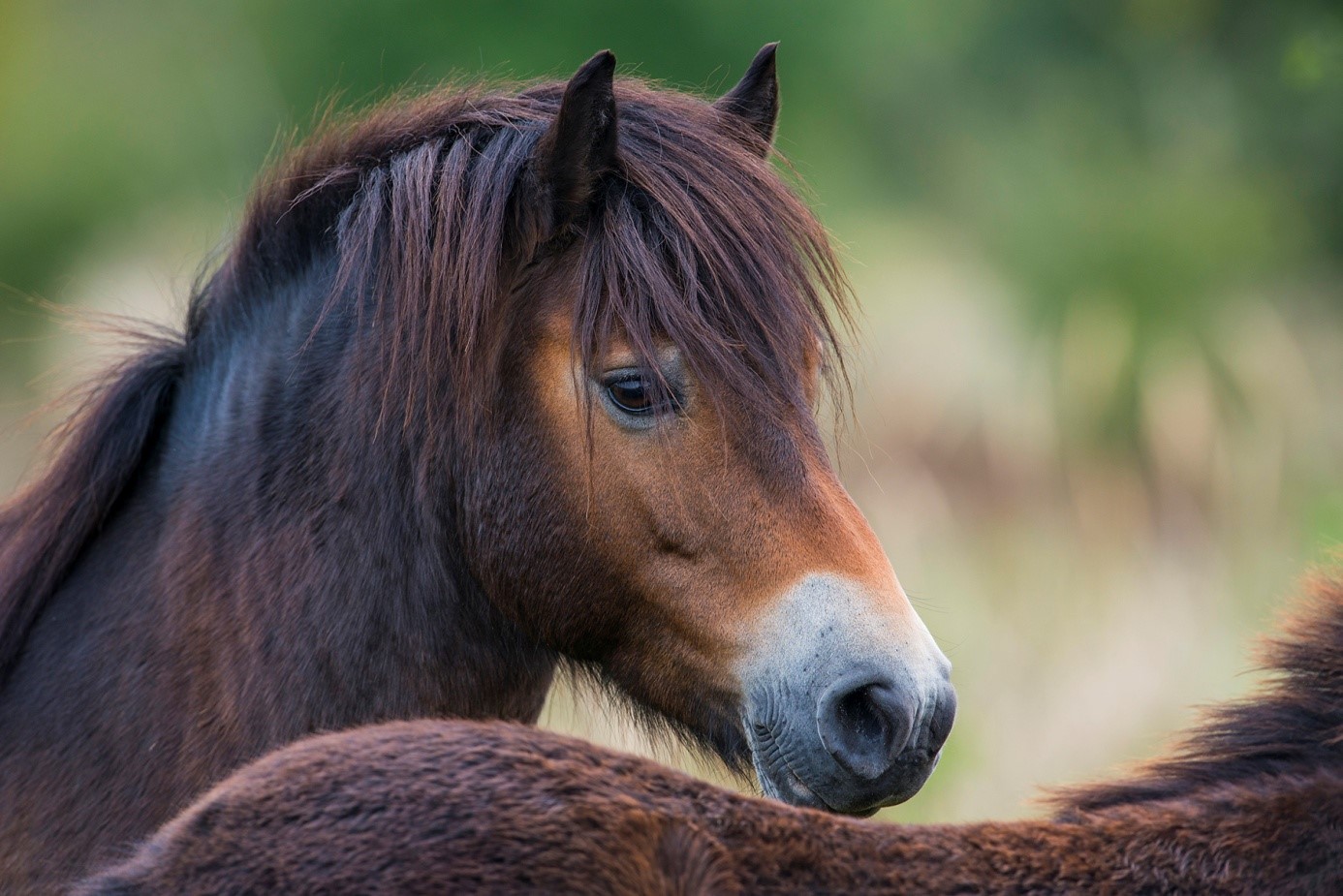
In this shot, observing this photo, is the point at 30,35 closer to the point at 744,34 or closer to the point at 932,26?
the point at 744,34

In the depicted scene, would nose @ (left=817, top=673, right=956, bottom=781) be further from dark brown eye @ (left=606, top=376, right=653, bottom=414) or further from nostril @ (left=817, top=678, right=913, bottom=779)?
dark brown eye @ (left=606, top=376, right=653, bottom=414)

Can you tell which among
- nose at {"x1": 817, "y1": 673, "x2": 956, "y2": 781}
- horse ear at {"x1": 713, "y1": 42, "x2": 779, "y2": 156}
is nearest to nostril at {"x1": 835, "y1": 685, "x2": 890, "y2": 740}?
nose at {"x1": 817, "y1": 673, "x2": 956, "y2": 781}

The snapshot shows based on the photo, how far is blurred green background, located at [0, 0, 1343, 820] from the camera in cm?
563

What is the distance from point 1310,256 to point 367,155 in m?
7.60

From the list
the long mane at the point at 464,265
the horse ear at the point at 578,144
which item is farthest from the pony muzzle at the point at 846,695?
the horse ear at the point at 578,144

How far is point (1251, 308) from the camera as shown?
24.5 feet

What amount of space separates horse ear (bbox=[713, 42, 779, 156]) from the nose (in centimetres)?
130

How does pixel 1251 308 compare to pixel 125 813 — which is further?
pixel 1251 308

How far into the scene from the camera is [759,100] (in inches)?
111

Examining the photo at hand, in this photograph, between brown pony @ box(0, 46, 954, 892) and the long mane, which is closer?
brown pony @ box(0, 46, 954, 892)

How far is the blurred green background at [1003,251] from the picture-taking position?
5.63 m

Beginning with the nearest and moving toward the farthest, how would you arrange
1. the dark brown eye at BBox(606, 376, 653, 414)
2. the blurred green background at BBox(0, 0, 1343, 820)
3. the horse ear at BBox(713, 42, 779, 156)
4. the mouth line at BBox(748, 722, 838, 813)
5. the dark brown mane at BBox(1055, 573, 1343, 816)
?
the dark brown mane at BBox(1055, 573, 1343, 816) → the mouth line at BBox(748, 722, 838, 813) → the dark brown eye at BBox(606, 376, 653, 414) → the horse ear at BBox(713, 42, 779, 156) → the blurred green background at BBox(0, 0, 1343, 820)

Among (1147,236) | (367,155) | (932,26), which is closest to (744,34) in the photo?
(932,26)

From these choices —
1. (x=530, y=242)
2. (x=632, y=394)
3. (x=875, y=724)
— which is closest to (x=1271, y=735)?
(x=875, y=724)
